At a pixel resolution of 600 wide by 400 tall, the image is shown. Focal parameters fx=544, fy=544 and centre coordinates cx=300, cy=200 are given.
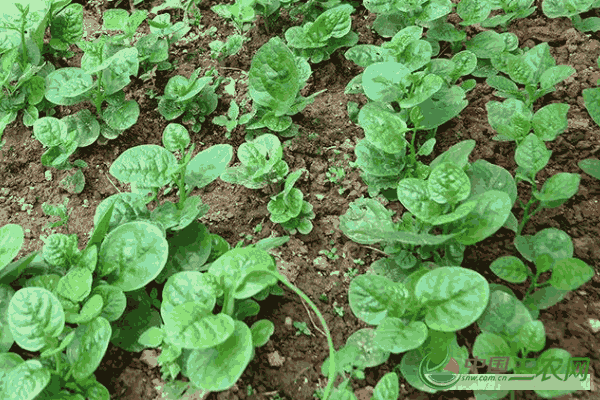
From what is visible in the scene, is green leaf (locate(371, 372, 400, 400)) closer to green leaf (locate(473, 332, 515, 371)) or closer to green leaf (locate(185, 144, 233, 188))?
green leaf (locate(473, 332, 515, 371))

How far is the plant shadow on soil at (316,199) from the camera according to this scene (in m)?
1.38

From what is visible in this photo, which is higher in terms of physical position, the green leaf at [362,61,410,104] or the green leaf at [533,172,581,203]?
the green leaf at [362,61,410,104]

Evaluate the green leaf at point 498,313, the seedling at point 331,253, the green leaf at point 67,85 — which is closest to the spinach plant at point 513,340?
the green leaf at point 498,313

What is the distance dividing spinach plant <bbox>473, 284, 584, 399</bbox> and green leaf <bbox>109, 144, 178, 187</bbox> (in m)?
0.92

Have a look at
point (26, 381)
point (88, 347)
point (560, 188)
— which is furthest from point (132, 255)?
point (560, 188)

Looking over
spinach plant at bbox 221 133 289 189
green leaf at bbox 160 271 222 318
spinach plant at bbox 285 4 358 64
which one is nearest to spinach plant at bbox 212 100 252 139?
spinach plant at bbox 221 133 289 189

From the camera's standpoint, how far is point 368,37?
2.12m

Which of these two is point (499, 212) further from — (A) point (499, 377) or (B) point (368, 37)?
(B) point (368, 37)

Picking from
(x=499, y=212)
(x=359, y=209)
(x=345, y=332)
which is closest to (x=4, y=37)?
(x=359, y=209)

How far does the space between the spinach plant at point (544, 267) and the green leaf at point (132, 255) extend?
0.88m

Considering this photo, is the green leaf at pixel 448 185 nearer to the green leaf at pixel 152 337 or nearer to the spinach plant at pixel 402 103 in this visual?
the spinach plant at pixel 402 103

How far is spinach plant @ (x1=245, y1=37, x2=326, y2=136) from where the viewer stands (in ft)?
5.86

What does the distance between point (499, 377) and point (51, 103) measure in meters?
1.73

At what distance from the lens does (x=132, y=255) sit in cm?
143
